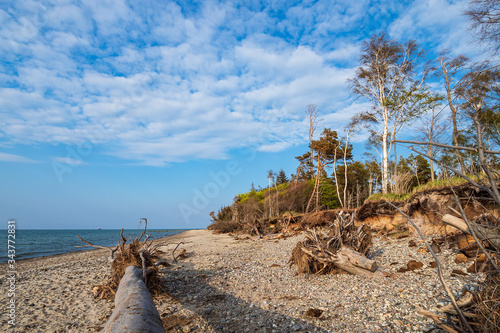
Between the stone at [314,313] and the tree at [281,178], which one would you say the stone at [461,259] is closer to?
the stone at [314,313]

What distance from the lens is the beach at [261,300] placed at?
4.38 meters

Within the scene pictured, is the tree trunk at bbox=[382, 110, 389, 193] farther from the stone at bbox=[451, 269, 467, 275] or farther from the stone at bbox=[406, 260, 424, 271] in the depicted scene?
the stone at bbox=[451, 269, 467, 275]

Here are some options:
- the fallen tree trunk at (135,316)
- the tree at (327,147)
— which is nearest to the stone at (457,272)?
the fallen tree trunk at (135,316)

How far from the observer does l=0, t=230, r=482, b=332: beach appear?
4.38 m

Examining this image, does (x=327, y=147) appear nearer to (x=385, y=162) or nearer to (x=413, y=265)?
(x=385, y=162)

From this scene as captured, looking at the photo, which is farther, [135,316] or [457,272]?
[457,272]

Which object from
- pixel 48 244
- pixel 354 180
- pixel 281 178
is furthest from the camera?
pixel 281 178

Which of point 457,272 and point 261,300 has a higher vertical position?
point 457,272

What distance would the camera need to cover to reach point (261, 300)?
5.65m

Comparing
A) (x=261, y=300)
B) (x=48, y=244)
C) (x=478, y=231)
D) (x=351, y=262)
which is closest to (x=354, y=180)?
(x=351, y=262)

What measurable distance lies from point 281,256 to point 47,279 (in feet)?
26.6

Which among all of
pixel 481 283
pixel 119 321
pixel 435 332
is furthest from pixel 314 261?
pixel 119 321

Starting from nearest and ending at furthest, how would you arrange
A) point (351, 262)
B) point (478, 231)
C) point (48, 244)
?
point (478, 231) < point (351, 262) < point (48, 244)

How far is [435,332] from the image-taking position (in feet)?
11.4
